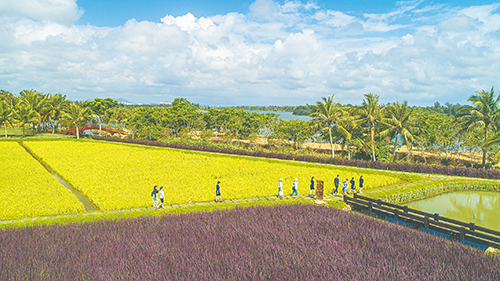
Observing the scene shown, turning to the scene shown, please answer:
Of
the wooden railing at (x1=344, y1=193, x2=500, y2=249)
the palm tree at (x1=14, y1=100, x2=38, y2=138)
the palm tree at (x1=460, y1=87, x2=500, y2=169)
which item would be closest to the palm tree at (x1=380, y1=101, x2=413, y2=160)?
the palm tree at (x1=460, y1=87, x2=500, y2=169)

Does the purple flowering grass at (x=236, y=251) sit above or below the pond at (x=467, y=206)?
above

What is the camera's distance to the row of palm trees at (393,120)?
2867 centimetres

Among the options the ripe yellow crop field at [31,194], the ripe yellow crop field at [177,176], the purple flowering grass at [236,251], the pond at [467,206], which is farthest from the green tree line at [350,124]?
the ripe yellow crop field at [31,194]

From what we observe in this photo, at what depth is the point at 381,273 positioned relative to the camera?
7.50m

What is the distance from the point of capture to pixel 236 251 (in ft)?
28.0

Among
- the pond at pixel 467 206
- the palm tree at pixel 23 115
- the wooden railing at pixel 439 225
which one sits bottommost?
the pond at pixel 467 206

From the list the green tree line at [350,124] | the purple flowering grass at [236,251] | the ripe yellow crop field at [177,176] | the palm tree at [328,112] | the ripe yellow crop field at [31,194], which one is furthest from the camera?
the palm tree at [328,112]

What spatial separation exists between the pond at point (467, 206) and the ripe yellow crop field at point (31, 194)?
68.1ft

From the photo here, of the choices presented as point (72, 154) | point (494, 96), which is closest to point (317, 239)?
point (494, 96)

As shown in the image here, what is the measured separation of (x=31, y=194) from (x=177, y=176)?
9.47 m

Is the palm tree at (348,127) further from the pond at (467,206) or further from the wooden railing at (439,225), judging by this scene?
the wooden railing at (439,225)

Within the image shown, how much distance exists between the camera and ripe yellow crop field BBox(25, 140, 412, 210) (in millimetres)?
16562

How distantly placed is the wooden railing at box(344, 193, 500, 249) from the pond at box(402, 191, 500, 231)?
2.62 m

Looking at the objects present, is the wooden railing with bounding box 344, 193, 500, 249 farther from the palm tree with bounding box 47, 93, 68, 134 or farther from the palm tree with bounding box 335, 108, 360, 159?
the palm tree with bounding box 47, 93, 68, 134
